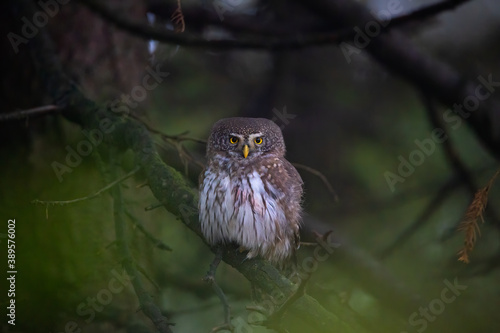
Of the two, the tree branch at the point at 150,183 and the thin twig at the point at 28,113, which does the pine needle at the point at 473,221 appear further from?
the thin twig at the point at 28,113

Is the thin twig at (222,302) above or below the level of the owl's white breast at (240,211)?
above

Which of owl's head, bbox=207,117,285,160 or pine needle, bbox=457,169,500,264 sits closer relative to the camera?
pine needle, bbox=457,169,500,264

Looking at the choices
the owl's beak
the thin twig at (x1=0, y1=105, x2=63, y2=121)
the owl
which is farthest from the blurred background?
the owl's beak

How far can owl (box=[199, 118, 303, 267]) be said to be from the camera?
2.92 m

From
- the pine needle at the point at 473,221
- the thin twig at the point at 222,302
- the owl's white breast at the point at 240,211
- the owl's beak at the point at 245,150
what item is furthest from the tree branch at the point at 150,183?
the pine needle at the point at 473,221

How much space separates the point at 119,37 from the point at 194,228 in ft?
6.60

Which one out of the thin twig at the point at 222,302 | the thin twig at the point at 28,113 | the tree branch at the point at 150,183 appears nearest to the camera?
the thin twig at the point at 222,302

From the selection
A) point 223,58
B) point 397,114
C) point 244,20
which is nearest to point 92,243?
point 244,20

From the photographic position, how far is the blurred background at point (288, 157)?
298 cm

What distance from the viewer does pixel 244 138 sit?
3.00 meters

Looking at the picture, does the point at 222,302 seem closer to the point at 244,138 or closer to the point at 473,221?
the point at 473,221

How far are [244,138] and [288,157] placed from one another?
168 cm

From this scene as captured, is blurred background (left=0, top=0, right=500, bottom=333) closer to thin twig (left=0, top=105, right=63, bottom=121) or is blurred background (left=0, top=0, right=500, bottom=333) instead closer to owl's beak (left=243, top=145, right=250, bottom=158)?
thin twig (left=0, top=105, right=63, bottom=121)

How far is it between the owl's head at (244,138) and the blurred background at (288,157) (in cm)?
13
